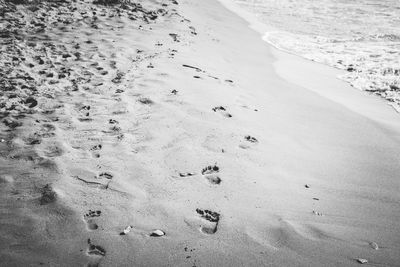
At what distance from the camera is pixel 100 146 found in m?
3.17

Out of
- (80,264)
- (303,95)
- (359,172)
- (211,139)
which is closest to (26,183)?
(80,264)

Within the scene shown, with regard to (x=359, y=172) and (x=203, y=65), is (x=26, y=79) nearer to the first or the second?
(x=203, y=65)

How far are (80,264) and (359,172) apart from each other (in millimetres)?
2918

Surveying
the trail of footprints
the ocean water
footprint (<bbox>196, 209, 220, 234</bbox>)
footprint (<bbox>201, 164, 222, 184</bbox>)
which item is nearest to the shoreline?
Answer: the ocean water

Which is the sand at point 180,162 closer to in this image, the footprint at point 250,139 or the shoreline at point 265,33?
the footprint at point 250,139

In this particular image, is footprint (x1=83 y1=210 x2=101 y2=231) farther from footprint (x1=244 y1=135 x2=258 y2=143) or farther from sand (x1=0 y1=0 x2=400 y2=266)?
footprint (x1=244 y1=135 x2=258 y2=143)

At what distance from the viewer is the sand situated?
2.23 metres

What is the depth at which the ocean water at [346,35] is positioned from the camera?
6293 millimetres

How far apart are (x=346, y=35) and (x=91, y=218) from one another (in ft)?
33.5

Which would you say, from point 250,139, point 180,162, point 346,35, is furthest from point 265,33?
point 180,162

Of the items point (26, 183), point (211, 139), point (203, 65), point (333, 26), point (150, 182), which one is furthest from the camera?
point (333, 26)

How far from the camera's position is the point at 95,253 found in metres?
2.08

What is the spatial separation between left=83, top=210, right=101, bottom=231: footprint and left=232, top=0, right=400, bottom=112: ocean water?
5020 mm

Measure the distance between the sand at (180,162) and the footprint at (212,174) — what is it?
0.01 m
